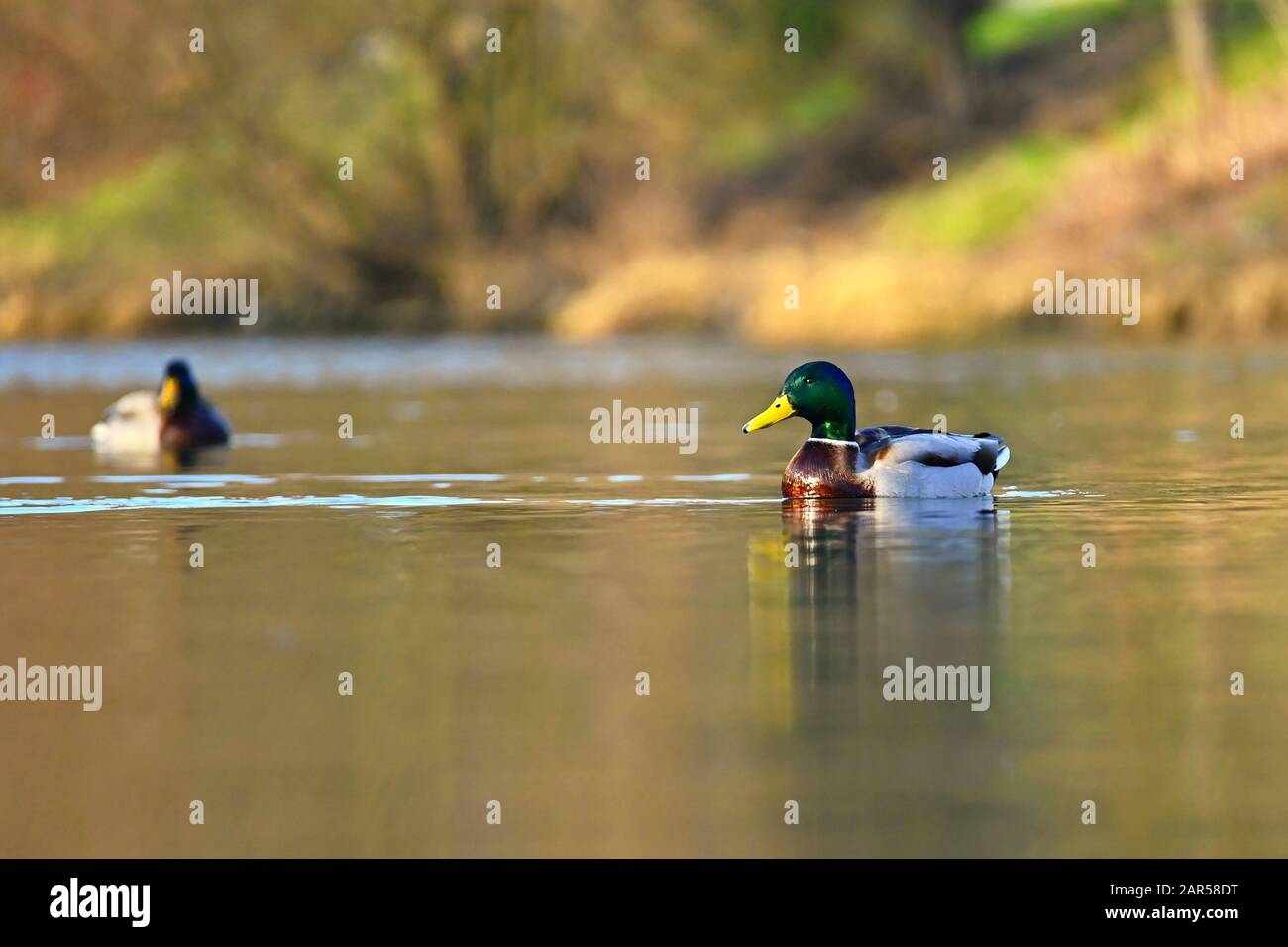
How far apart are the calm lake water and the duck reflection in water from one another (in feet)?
0.10

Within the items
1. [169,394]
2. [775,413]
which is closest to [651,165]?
[169,394]

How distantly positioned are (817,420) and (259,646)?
17.4ft

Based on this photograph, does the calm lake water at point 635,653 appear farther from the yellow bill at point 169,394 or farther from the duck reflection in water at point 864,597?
the yellow bill at point 169,394

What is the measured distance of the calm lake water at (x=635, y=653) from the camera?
673 centimetres

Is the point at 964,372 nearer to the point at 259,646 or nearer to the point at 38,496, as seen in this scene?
the point at 38,496

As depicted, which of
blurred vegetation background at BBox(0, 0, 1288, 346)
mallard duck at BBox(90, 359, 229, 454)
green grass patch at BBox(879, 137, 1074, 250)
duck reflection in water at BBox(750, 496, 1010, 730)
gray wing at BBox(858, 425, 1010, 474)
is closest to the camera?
duck reflection in water at BBox(750, 496, 1010, 730)

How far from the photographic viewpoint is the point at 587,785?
705 cm

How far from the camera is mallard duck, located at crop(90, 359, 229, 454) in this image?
19844 mm

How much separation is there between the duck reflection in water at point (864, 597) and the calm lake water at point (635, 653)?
30 millimetres

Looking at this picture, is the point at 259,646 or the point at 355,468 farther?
the point at 355,468

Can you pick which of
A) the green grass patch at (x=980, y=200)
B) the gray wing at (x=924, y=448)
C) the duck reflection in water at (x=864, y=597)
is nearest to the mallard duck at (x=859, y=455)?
the gray wing at (x=924, y=448)

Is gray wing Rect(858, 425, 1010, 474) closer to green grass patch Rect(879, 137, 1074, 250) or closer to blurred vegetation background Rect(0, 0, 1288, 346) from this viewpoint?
blurred vegetation background Rect(0, 0, 1288, 346)

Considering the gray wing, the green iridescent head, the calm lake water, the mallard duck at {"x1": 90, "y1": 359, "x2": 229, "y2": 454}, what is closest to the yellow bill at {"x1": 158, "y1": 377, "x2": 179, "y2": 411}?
the mallard duck at {"x1": 90, "y1": 359, "x2": 229, "y2": 454}
